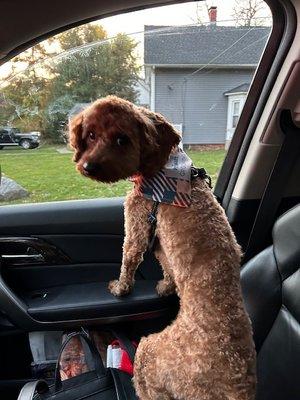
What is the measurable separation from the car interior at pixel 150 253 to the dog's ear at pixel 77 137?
328 millimetres

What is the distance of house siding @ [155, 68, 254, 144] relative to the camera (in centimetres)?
235

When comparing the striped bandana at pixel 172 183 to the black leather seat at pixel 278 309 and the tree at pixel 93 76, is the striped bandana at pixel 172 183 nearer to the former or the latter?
the black leather seat at pixel 278 309

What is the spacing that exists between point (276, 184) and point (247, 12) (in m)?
0.81

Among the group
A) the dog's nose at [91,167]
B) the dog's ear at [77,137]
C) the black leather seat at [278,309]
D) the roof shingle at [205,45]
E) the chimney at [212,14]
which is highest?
the chimney at [212,14]

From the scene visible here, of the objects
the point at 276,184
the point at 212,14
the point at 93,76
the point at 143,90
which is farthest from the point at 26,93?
the point at 276,184

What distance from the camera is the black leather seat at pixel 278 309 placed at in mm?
1535

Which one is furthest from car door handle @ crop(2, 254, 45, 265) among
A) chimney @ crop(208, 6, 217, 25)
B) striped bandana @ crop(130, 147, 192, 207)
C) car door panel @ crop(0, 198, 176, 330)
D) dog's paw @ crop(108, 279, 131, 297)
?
chimney @ crop(208, 6, 217, 25)

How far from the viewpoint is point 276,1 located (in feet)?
6.56

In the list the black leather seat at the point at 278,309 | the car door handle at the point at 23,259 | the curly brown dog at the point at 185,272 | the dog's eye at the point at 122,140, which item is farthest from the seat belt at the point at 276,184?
the car door handle at the point at 23,259

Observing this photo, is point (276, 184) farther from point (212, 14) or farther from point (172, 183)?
point (212, 14)

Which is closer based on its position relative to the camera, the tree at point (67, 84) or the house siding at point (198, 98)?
the tree at point (67, 84)

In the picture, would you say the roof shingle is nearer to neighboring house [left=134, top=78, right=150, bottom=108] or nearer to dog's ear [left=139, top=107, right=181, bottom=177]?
neighboring house [left=134, top=78, right=150, bottom=108]

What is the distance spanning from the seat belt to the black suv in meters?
1.14

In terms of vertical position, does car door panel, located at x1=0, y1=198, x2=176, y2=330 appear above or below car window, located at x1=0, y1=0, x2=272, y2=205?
below
